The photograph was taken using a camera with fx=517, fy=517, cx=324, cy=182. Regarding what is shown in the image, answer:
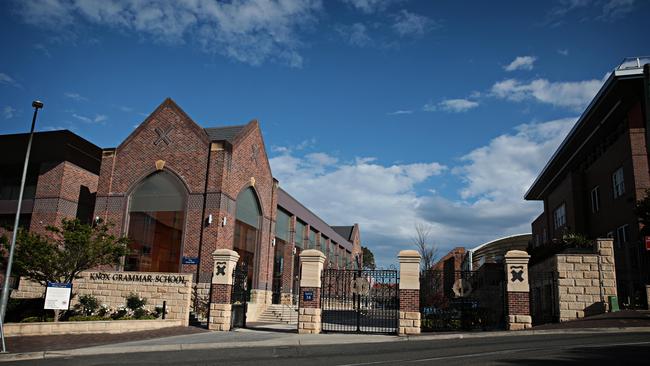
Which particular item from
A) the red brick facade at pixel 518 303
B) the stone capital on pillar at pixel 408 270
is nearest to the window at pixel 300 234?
the stone capital on pillar at pixel 408 270

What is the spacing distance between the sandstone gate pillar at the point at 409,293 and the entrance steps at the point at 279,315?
998cm

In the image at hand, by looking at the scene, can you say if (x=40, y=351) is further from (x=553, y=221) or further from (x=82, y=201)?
(x=553, y=221)

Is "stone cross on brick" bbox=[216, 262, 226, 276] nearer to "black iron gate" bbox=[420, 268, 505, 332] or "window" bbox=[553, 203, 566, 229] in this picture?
"black iron gate" bbox=[420, 268, 505, 332]

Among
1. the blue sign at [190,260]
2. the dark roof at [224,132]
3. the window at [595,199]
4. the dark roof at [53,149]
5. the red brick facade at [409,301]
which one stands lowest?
the red brick facade at [409,301]

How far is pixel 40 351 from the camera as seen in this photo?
46.5 feet

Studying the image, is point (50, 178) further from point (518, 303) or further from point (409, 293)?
point (518, 303)

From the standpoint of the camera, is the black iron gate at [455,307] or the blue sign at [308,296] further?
the black iron gate at [455,307]

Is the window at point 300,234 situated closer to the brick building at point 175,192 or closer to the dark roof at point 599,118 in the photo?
the brick building at point 175,192

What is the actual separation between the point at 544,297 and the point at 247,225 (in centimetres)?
1734

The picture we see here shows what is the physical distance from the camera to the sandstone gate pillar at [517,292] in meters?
18.8

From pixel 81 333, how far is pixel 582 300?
18757 millimetres

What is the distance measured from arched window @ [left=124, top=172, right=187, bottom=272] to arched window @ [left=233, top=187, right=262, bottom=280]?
3332mm

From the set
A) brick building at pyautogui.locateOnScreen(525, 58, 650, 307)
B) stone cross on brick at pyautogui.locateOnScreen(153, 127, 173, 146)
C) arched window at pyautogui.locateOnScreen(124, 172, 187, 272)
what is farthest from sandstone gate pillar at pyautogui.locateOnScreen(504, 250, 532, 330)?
stone cross on brick at pyautogui.locateOnScreen(153, 127, 173, 146)

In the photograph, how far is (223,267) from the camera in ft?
72.0
